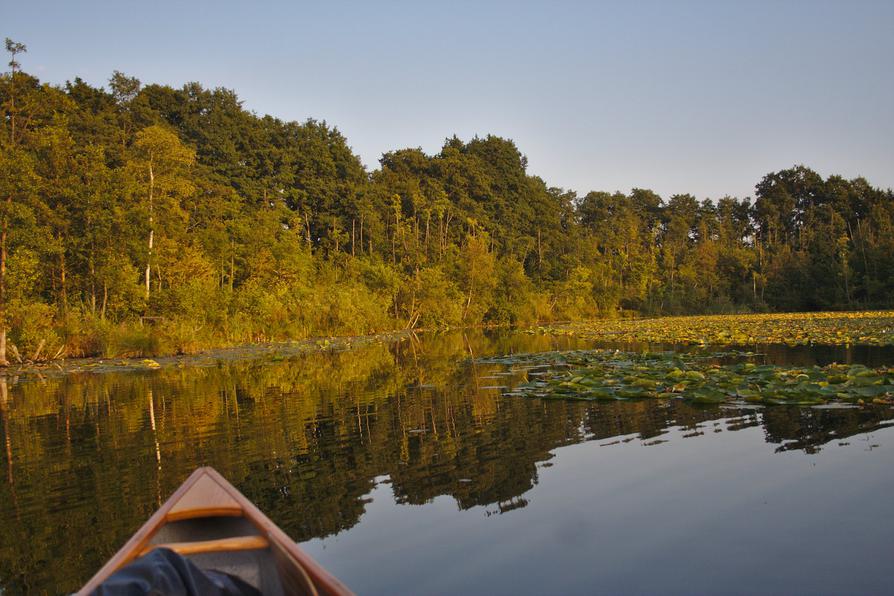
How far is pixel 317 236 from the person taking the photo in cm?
4219

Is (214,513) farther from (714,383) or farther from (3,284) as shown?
(3,284)

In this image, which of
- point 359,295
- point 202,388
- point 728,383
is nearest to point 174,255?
point 359,295

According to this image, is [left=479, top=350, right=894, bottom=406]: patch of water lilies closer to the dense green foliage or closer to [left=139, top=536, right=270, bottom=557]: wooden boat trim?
[left=139, top=536, right=270, bottom=557]: wooden boat trim

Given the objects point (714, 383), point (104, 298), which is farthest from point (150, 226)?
point (714, 383)

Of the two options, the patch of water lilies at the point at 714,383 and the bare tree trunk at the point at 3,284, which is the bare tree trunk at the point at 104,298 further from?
the patch of water lilies at the point at 714,383

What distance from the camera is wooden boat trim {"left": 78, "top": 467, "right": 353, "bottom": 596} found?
7.95 ft

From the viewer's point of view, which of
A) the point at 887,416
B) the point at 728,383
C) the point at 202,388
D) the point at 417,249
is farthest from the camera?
the point at 417,249

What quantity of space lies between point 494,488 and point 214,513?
8.28 feet

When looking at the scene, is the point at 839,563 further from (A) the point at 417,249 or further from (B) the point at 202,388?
(A) the point at 417,249

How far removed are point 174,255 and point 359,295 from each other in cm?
919

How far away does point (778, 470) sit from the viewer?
5457 mm

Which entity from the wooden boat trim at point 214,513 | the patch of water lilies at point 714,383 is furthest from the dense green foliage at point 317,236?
the wooden boat trim at point 214,513

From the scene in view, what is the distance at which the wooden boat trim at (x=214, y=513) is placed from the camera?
2.42m

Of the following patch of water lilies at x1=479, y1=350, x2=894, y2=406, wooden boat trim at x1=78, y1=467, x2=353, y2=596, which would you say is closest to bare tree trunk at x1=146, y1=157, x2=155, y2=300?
patch of water lilies at x1=479, y1=350, x2=894, y2=406
